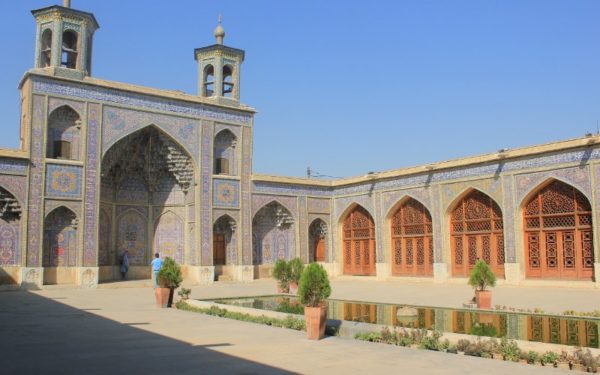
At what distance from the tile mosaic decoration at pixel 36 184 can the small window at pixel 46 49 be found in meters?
1.52

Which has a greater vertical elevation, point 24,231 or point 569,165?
point 569,165

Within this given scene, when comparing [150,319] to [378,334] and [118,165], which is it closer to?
[378,334]

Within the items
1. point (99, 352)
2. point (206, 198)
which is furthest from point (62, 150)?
point (99, 352)

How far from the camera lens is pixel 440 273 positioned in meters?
18.1

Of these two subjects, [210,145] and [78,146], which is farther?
[210,145]

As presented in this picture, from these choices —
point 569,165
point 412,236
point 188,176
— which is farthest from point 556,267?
point 188,176

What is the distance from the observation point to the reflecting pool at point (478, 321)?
698 centimetres

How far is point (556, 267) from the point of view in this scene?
15484 mm

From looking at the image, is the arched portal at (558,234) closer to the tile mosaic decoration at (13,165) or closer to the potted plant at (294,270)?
the potted plant at (294,270)

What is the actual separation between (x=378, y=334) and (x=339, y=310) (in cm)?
374

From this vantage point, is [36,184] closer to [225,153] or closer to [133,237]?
[133,237]

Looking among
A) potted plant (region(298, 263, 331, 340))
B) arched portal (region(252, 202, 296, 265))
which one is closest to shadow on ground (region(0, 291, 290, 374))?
potted plant (region(298, 263, 331, 340))

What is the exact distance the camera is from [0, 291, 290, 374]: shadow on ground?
477 cm

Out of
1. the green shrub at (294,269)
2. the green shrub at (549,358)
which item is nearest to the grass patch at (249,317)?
the green shrub at (549,358)
